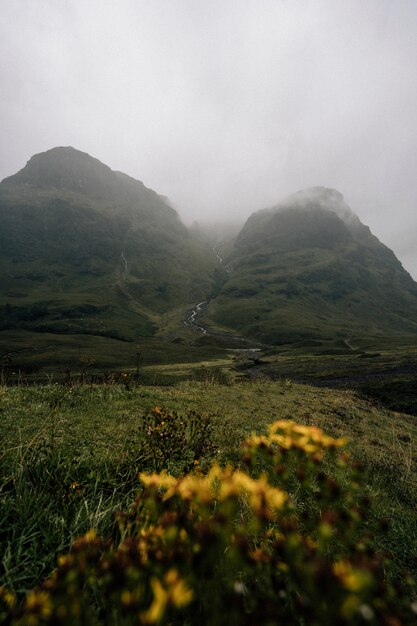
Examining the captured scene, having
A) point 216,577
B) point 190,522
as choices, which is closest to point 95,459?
point 190,522

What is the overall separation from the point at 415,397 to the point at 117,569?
3883 centimetres

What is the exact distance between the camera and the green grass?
3104 mm

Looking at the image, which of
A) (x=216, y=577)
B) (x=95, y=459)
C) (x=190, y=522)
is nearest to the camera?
(x=216, y=577)

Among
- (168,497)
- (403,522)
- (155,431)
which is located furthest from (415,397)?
(168,497)

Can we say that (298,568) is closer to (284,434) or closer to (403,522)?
(284,434)

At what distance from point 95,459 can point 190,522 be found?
3.89 meters

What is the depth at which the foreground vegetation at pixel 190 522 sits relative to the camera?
1.18 metres

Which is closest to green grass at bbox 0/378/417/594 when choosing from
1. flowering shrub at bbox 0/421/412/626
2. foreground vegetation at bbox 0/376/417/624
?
foreground vegetation at bbox 0/376/417/624

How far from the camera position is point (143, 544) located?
1.51 meters

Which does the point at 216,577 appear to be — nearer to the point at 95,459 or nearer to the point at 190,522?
the point at 190,522

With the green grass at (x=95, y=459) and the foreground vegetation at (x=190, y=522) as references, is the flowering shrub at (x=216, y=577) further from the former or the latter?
the green grass at (x=95, y=459)

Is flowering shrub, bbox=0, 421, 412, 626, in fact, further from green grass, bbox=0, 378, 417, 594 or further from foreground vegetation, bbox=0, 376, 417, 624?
green grass, bbox=0, 378, 417, 594

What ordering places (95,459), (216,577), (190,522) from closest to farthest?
1. (216,577)
2. (190,522)
3. (95,459)

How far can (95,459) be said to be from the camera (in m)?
4.96
